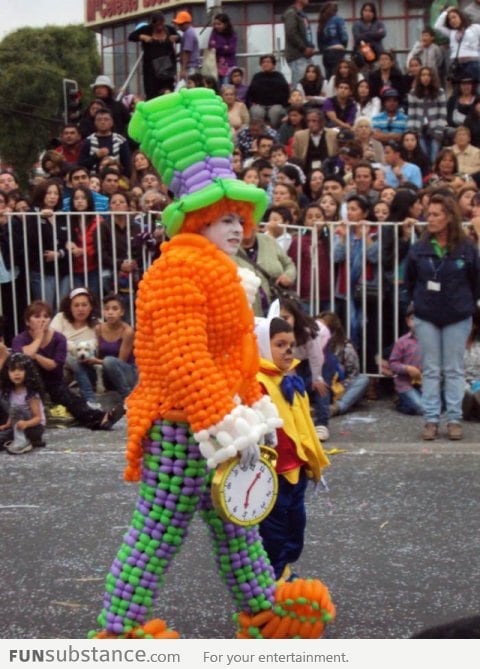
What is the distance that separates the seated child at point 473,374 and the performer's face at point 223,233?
474 centimetres

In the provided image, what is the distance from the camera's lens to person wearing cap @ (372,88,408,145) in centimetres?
1413

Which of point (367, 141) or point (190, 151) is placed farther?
point (367, 141)

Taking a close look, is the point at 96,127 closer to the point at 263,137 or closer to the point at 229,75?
the point at 263,137

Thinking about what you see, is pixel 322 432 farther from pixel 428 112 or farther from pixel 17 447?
pixel 428 112

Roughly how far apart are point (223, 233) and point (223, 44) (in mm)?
12631

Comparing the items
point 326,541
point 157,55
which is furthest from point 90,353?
point 157,55

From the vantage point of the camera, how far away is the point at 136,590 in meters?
4.38

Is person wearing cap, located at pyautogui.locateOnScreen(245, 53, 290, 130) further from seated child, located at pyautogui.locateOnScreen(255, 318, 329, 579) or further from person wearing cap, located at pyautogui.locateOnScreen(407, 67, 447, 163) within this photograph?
seated child, located at pyautogui.locateOnScreen(255, 318, 329, 579)

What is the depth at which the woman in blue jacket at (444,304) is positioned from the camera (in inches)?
334

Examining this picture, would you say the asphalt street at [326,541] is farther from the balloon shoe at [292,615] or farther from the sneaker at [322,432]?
the balloon shoe at [292,615]

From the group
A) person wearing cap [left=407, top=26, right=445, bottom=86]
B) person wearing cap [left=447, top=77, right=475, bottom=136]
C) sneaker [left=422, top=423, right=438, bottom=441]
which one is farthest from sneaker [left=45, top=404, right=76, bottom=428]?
person wearing cap [left=407, top=26, right=445, bottom=86]

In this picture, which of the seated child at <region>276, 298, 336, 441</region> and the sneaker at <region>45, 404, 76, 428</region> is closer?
the seated child at <region>276, 298, 336, 441</region>

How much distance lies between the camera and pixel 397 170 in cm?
1256

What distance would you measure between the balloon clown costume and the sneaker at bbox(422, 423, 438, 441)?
4.08 m
